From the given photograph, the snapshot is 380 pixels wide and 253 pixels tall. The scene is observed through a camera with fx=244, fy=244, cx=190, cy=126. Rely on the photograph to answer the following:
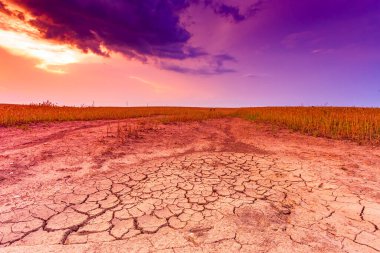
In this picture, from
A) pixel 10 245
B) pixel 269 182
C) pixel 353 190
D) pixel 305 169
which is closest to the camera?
pixel 10 245

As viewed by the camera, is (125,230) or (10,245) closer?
(10,245)

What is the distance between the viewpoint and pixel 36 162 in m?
4.98

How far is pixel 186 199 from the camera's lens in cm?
346

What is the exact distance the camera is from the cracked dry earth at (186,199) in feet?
8.31

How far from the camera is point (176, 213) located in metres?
3.07

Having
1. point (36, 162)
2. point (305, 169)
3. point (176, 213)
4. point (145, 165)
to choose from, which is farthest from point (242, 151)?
point (36, 162)

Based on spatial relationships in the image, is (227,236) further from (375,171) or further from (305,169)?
(375,171)

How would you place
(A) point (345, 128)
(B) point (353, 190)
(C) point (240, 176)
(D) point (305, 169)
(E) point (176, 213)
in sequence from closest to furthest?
(E) point (176, 213) < (B) point (353, 190) < (C) point (240, 176) < (D) point (305, 169) < (A) point (345, 128)

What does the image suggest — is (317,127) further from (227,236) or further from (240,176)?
(227,236)

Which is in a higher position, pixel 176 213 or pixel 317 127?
pixel 317 127

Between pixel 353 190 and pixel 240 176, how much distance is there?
5.68 ft

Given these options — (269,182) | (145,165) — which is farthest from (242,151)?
(145,165)

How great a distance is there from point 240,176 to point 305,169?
4.53 feet

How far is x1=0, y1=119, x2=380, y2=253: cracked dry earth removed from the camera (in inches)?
99.7
